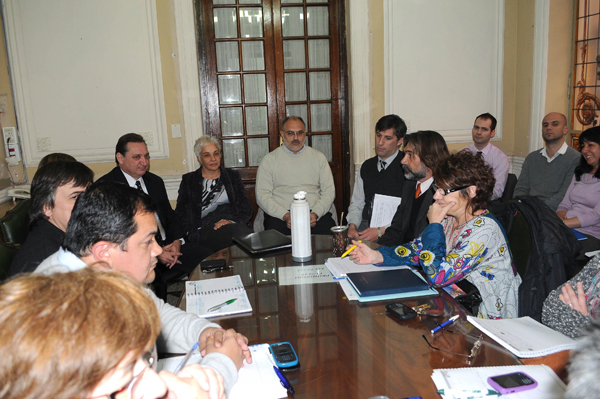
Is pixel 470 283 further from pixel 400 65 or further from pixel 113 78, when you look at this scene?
pixel 113 78

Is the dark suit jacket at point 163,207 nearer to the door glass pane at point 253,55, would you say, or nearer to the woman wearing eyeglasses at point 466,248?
the door glass pane at point 253,55

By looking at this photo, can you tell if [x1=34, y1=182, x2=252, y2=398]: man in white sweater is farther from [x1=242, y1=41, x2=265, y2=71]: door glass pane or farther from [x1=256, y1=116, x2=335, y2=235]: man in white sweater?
[x1=242, y1=41, x2=265, y2=71]: door glass pane

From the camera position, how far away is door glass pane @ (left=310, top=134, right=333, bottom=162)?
464 centimetres

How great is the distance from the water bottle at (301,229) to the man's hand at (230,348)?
84 centimetres

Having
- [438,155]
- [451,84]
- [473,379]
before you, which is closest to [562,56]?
[451,84]

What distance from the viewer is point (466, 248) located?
179 cm

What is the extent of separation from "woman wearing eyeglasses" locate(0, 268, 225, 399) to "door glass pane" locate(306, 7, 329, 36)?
13.8ft

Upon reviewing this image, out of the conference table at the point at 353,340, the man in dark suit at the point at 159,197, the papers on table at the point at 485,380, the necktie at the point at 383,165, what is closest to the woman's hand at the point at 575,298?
the conference table at the point at 353,340

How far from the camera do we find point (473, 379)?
109 cm

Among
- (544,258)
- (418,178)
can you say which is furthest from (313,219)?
(544,258)

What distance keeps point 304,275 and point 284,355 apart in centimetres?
71

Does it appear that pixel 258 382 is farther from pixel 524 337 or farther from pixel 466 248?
pixel 466 248

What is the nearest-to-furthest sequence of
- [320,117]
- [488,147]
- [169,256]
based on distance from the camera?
[169,256] → [488,147] → [320,117]

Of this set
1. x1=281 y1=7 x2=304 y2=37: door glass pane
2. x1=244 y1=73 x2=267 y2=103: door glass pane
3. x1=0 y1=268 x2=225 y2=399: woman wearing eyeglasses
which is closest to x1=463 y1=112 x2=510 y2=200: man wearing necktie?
x1=281 y1=7 x2=304 y2=37: door glass pane
